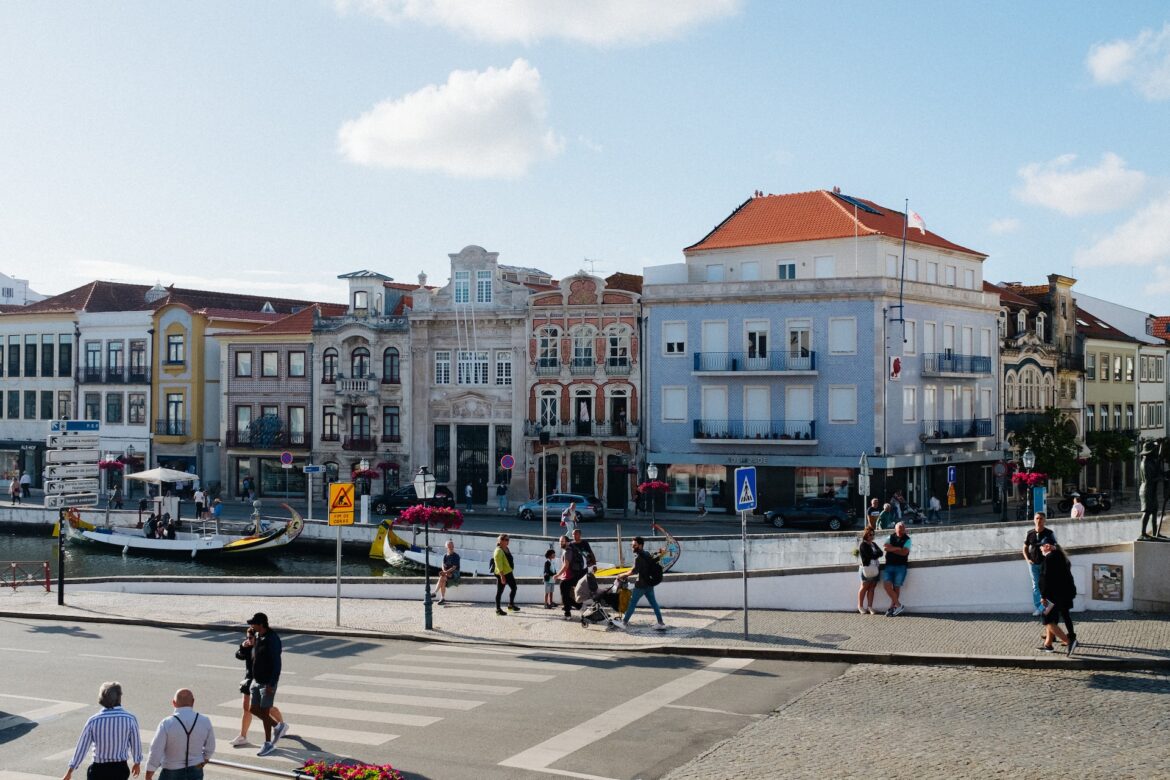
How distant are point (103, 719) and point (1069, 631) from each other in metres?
13.2

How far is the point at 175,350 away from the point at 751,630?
2174 inches

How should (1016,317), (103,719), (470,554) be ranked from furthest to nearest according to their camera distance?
(1016,317) → (470,554) → (103,719)

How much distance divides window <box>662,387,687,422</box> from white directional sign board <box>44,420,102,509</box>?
24786 mm

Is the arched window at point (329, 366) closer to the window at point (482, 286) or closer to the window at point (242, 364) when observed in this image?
the window at point (242, 364)

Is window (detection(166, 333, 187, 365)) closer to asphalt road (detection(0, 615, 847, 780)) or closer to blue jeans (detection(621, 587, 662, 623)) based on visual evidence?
asphalt road (detection(0, 615, 847, 780))

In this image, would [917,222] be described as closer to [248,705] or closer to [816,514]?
[816,514]

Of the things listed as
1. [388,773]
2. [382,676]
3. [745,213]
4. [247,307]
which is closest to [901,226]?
[745,213]

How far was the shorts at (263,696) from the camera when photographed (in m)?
14.6

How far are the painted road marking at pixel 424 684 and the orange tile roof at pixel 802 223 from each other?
133 feet

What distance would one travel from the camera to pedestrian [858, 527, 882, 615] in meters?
21.9

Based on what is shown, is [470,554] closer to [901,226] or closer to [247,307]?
[901,226]

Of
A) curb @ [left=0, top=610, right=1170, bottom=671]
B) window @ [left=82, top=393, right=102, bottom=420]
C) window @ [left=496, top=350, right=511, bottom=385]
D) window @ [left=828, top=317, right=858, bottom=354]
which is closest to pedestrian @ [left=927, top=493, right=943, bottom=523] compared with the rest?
window @ [left=828, top=317, right=858, bottom=354]

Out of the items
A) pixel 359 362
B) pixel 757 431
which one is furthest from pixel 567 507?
pixel 359 362

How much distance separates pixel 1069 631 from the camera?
57.3 ft
